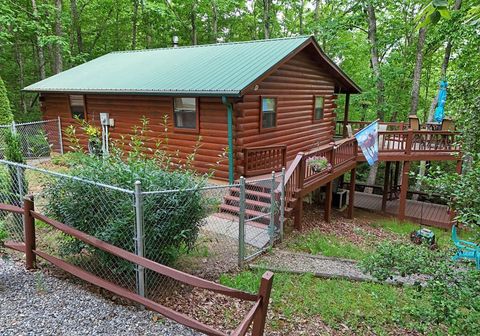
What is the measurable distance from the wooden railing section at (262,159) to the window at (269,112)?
92 centimetres

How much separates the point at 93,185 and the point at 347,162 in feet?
30.2

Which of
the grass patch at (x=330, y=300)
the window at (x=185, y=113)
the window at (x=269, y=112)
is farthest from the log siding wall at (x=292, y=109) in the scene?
the grass patch at (x=330, y=300)

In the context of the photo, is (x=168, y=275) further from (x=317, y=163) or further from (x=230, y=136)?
(x=317, y=163)

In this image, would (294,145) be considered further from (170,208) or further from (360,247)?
(170,208)

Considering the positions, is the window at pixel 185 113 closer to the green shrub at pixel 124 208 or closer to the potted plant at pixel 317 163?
the potted plant at pixel 317 163

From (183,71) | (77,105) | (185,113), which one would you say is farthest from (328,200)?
(77,105)

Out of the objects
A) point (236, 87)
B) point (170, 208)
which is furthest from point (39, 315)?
point (236, 87)

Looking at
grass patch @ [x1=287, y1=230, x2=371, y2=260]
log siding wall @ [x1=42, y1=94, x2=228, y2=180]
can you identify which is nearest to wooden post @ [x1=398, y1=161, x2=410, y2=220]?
grass patch @ [x1=287, y1=230, x2=371, y2=260]

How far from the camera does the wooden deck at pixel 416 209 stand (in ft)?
42.6

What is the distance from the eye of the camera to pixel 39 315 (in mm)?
3879

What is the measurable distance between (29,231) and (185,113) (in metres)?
6.17

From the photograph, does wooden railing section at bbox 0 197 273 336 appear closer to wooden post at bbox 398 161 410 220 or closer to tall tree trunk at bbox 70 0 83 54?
wooden post at bbox 398 161 410 220

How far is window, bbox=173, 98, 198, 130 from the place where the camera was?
32.7 feet

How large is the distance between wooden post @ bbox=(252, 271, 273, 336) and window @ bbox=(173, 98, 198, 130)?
7.62 m
